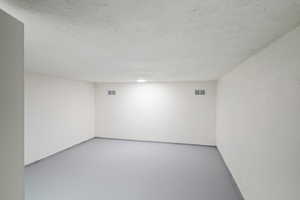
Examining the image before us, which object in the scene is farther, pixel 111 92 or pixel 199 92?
pixel 111 92

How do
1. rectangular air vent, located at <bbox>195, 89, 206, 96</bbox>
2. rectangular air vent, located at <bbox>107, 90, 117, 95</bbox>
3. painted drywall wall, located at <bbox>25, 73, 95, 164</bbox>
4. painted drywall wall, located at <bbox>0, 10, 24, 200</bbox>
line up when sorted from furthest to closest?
rectangular air vent, located at <bbox>107, 90, 117, 95</bbox>
rectangular air vent, located at <bbox>195, 89, 206, 96</bbox>
painted drywall wall, located at <bbox>25, 73, 95, 164</bbox>
painted drywall wall, located at <bbox>0, 10, 24, 200</bbox>

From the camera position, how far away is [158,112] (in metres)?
5.28

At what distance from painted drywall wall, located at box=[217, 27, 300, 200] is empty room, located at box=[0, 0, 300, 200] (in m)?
0.01

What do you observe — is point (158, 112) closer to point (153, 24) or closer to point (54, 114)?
point (54, 114)

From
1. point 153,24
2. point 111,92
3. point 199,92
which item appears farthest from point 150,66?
point 111,92

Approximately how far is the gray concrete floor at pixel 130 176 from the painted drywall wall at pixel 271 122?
71 centimetres

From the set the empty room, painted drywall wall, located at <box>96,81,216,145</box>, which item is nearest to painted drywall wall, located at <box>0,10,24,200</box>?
the empty room

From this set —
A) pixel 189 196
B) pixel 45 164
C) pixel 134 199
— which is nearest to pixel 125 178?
pixel 134 199

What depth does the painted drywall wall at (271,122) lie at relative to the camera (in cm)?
115

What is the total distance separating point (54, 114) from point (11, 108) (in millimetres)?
3543

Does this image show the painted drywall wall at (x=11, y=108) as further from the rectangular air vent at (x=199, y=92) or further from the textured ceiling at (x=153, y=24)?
the rectangular air vent at (x=199, y=92)

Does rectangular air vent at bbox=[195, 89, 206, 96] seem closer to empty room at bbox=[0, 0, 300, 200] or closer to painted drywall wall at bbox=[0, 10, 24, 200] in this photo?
empty room at bbox=[0, 0, 300, 200]

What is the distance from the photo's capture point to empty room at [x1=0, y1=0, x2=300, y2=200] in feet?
3.08

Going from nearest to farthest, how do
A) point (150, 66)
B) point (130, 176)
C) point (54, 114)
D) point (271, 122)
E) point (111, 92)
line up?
point (271, 122)
point (150, 66)
point (130, 176)
point (54, 114)
point (111, 92)
